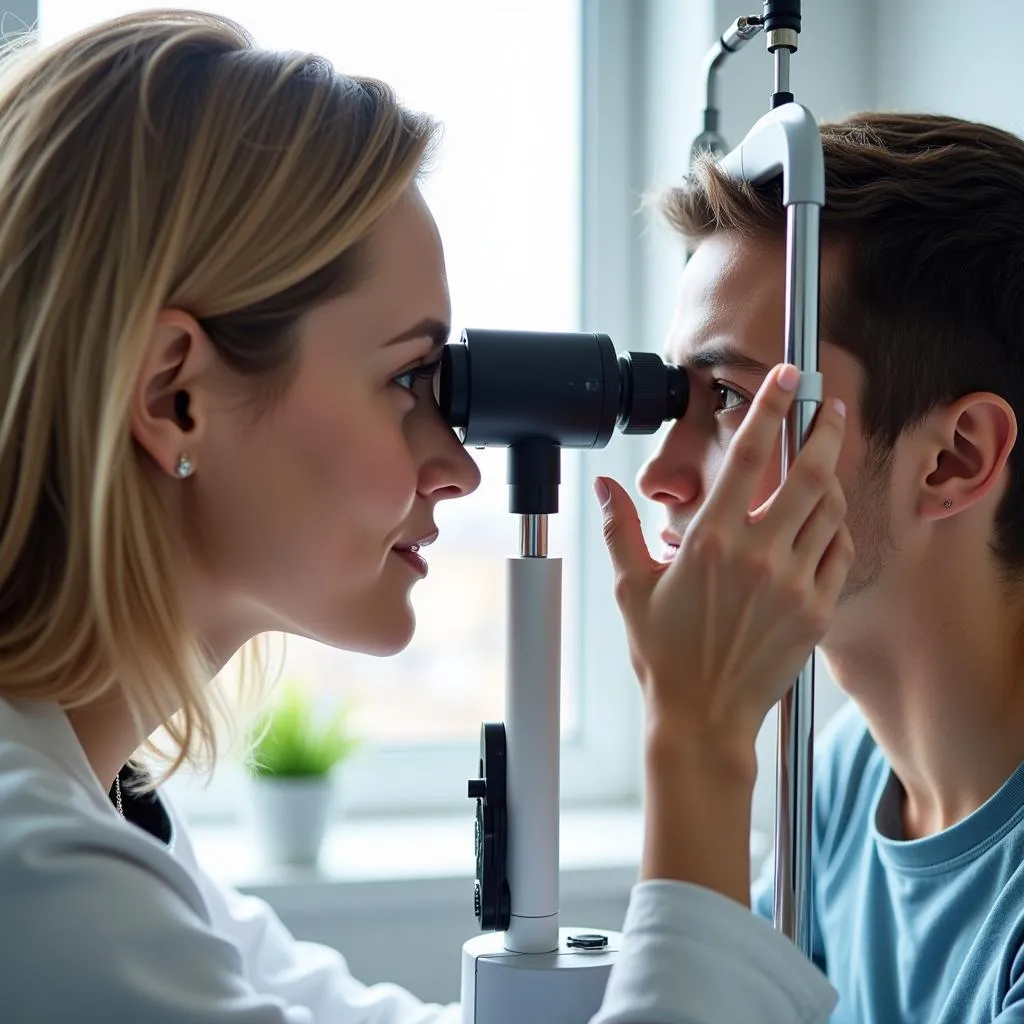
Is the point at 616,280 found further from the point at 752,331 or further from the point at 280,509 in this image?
the point at 280,509

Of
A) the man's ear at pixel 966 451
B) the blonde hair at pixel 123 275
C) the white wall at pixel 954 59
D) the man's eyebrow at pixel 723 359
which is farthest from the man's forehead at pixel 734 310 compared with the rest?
the white wall at pixel 954 59

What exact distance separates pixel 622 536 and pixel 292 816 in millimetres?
788

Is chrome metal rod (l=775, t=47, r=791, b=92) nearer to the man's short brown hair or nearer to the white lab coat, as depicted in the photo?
the man's short brown hair

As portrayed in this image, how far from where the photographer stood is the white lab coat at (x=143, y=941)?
688mm

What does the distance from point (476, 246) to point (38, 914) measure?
1.32 m

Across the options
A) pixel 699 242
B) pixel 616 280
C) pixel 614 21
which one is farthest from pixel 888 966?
pixel 614 21

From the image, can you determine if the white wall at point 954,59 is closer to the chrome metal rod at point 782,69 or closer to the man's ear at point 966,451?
the man's ear at point 966,451

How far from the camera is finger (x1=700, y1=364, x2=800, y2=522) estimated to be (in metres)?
0.82

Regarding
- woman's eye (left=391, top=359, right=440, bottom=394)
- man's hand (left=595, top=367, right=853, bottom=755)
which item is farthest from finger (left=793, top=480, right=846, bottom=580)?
woman's eye (left=391, top=359, right=440, bottom=394)

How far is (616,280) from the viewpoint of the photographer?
1.86m

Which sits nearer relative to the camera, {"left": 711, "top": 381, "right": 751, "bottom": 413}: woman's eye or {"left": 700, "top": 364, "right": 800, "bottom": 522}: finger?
{"left": 700, "top": 364, "right": 800, "bottom": 522}: finger

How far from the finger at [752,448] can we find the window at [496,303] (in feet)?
3.06

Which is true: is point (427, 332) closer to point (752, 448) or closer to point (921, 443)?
point (752, 448)

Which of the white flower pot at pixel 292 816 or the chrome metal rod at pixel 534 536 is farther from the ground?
the chrome metal rod at pixel 534 536
